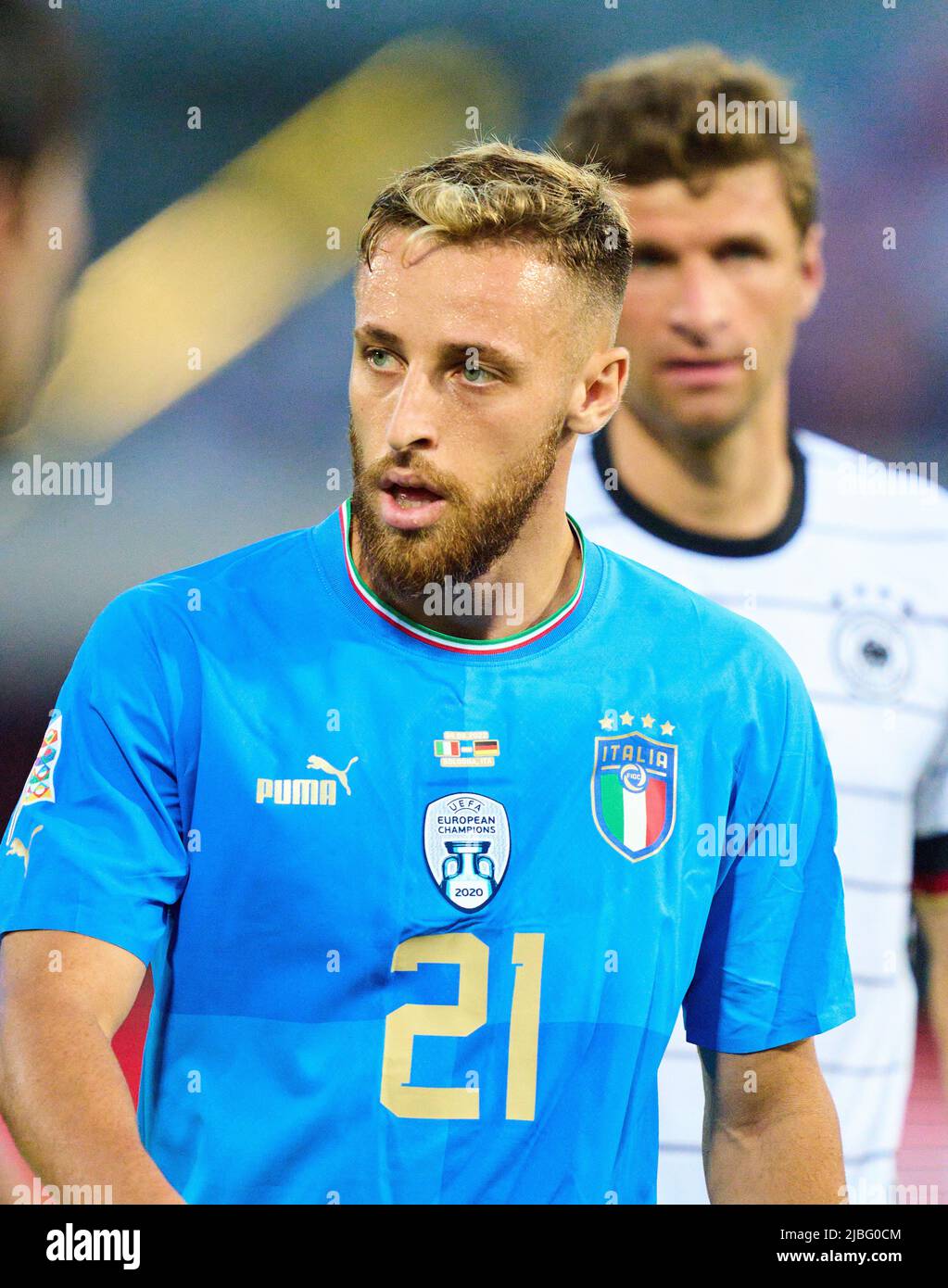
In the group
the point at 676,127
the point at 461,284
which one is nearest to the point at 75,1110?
the point at 461,284

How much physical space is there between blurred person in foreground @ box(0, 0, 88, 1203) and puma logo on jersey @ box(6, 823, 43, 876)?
103 cm

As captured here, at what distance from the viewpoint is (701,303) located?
2.89m

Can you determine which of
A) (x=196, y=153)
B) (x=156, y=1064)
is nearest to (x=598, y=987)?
(x=156, y=1064)

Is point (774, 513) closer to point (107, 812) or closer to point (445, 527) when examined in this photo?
point (445, 527)

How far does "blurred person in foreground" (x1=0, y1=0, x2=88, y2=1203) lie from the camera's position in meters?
2.76

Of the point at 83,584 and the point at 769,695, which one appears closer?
the point at 769,695

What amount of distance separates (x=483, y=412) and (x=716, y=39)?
4.14ft

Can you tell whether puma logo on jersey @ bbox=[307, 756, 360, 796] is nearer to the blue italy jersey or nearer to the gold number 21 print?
the blue italy jersey

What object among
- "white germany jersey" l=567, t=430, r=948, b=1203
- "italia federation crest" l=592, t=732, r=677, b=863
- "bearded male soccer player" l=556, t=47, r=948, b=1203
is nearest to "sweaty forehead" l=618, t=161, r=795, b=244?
"bearded male soccer player" l=556, t=47, r=948, b=1203

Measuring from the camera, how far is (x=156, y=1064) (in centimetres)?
212

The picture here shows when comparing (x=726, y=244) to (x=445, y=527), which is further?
(x=726, y=244)

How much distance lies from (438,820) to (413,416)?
59 cm
